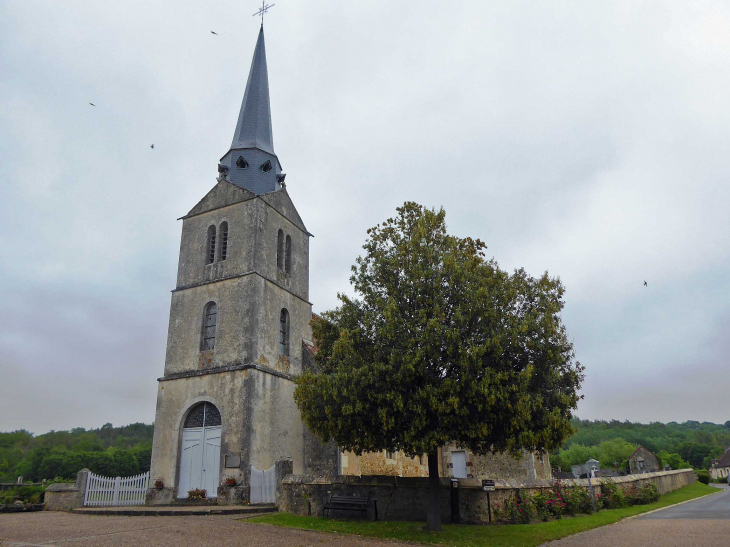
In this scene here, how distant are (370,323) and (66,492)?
1379cm

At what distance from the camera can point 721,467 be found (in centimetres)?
7762

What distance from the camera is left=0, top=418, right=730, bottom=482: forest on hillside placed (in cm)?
5534

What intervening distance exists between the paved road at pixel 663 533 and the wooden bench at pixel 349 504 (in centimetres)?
517

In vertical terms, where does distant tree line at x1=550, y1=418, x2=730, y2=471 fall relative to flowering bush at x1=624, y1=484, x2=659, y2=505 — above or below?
above

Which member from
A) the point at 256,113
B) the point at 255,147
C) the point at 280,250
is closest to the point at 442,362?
the point at 280,250

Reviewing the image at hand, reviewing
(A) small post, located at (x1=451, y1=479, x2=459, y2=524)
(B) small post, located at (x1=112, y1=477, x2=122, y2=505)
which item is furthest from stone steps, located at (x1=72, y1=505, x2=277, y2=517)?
(A) small post, located at (x1=451, y1=479, x2=459, y2=524)

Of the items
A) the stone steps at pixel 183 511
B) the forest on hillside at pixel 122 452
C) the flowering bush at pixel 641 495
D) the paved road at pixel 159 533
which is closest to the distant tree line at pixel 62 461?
the forest on hillside at pixel 122 452

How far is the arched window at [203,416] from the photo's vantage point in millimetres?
20219

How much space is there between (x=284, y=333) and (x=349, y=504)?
1043 cm

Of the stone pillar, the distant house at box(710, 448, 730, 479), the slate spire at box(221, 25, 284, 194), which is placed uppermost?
the slate spire at box(221, 25, 284, 194)

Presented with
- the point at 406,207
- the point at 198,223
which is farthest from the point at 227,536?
the point at 198,223

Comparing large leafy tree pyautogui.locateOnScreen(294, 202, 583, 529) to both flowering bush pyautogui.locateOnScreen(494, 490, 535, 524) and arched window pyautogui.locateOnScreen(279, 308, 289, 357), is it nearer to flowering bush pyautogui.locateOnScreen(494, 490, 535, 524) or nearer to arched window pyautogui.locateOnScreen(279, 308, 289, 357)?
flowering bush pyautogui.locateOnScreen(494, 490, 535, 524)

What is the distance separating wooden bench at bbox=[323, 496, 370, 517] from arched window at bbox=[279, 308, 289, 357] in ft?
30.1

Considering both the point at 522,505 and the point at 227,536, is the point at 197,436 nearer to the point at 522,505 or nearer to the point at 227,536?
the point at 227,536
